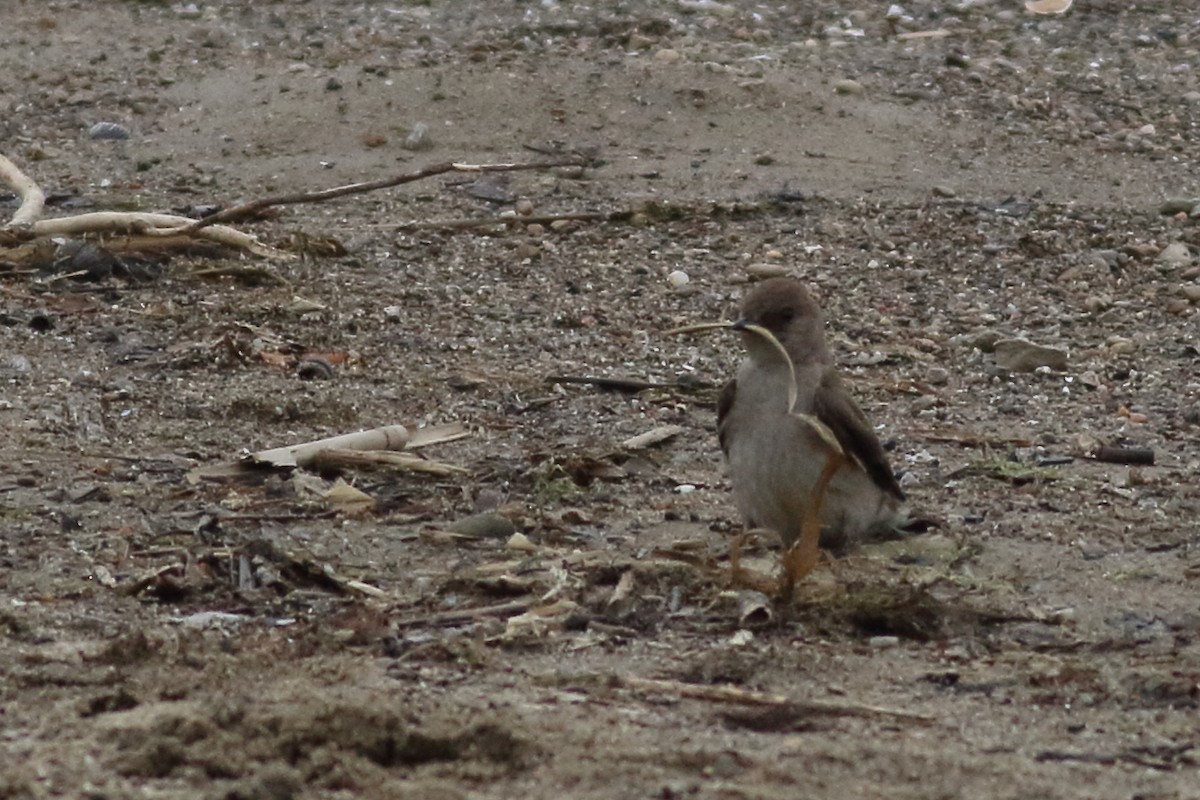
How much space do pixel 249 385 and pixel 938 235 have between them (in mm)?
4187

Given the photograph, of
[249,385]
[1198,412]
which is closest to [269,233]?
[249,385]

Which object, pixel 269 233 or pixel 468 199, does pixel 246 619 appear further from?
pixel 468 199

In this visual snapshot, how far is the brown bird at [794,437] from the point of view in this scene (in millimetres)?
6684

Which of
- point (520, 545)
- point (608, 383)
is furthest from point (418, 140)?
point (520, 545)

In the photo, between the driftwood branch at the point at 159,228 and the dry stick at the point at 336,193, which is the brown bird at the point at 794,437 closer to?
the dry stick at the point at 336,193

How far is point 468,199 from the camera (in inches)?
447

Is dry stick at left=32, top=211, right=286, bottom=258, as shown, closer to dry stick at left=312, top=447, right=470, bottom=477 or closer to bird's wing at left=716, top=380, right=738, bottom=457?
dry stick at left=312, top=447, right=470, bottom=477

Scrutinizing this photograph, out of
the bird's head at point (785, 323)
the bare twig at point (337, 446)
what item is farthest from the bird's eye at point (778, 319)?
the bare twig at point (337, 446)

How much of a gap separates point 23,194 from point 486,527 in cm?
494

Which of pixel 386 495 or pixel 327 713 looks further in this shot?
pixel 386 495

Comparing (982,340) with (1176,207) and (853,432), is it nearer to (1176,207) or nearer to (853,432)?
(853,432)

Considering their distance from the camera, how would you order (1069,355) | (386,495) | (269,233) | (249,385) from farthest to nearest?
(269,233), (1069,355), (249,385), (386,495)

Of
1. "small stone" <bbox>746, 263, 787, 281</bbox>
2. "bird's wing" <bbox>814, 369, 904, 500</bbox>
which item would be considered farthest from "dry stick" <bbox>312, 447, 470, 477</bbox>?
"small stone" <bbox>746, 263, 787, 281</bbox>

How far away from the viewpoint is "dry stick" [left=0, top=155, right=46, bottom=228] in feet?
33.7
